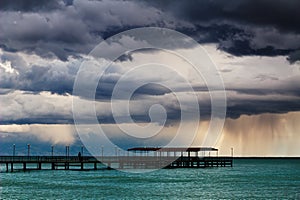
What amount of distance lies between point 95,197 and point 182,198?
466 inches

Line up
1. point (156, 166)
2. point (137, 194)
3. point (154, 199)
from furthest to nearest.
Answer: point (156, 166)
point (137, 194)
point (154, 199)

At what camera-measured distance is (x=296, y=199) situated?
68.8m

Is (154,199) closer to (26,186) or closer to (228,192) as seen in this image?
(228,192)

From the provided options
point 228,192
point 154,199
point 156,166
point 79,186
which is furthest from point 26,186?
point 156,166

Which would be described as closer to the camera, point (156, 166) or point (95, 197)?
point (95, 197)

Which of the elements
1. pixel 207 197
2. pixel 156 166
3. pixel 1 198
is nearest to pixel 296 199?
pixel 207 197

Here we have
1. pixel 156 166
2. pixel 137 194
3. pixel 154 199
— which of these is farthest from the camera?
pixel 156 166

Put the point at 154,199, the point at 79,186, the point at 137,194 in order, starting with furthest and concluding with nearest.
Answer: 1. the point at 79,186
2. the point at 137,194
3. the point at 154,199

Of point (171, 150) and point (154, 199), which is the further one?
point (171, 150)

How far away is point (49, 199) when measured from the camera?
68750 mm

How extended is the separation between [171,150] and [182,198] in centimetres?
7941

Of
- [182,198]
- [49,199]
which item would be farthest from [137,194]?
[49,199]

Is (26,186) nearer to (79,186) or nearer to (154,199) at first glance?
(79,186)

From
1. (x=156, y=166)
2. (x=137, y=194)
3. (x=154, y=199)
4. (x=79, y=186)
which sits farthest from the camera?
(x=156, y=166)
